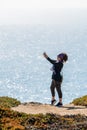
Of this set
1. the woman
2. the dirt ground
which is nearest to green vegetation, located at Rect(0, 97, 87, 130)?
the dirt ground

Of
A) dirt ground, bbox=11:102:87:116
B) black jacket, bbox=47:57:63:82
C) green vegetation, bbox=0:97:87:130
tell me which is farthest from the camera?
black jacket, bbox=47:57:63:82

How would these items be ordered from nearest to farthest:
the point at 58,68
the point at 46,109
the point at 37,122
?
1. the point at 37,122
2. the point at 46,109
3. the point at 58,68

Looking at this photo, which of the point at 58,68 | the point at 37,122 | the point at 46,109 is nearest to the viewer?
the point at 37,122

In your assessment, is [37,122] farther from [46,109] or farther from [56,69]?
[56,69]

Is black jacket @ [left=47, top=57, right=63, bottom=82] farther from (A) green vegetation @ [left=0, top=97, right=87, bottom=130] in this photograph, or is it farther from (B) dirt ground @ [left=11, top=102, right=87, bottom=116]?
(A) green vegetation @ [left=0, top=97, right=87, bottom=130]

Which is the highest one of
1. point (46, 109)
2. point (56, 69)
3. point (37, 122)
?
point (56, 69)

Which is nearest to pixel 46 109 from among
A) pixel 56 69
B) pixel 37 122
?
pixel 56 69

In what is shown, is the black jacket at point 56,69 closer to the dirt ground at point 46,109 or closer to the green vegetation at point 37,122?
the dirt ground at point 46,109

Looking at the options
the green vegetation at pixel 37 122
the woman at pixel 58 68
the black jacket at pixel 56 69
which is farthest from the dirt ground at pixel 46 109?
the green vegetation at pixel 37 122

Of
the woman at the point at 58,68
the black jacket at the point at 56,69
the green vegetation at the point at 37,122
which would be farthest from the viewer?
the black jacket at the point at 56,69

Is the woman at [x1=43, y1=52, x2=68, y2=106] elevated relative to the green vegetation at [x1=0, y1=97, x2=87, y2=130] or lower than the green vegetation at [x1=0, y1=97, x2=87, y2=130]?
elevated

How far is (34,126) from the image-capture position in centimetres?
1464

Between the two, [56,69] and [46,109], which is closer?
[46,109]

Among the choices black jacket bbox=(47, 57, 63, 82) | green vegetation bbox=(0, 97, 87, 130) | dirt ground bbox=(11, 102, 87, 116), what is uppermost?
black jacket bbox=(47, 57, 63, 82)
